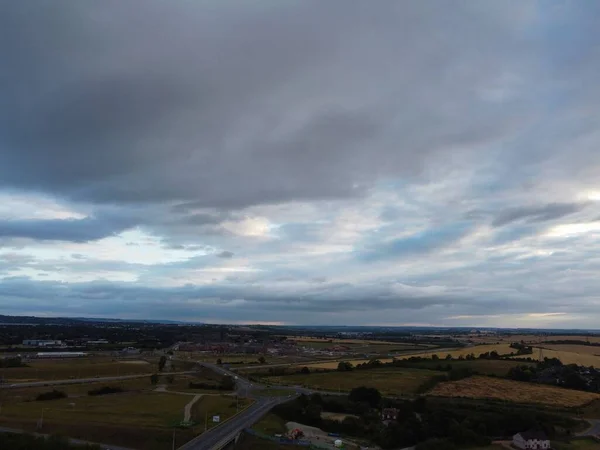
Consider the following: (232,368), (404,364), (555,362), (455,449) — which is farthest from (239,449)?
(555,362)

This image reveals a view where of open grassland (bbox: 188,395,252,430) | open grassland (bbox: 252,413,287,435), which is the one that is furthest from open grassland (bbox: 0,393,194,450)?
open grassland (bbox: 252,413,287,435)

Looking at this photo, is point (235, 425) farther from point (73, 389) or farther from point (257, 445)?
point (73, 389)

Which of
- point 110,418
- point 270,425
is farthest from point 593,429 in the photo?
point 110,418

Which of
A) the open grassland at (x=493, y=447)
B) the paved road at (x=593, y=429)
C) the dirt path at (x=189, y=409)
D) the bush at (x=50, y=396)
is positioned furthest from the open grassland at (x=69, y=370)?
the paved road at (x=593, y=429)

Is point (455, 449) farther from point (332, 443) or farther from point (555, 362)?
point (555, 362)

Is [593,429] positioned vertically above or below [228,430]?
below

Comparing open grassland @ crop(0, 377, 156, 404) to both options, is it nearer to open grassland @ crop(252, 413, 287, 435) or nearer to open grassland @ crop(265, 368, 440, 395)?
open grassland @ crop(265, 368, 440, 395)
